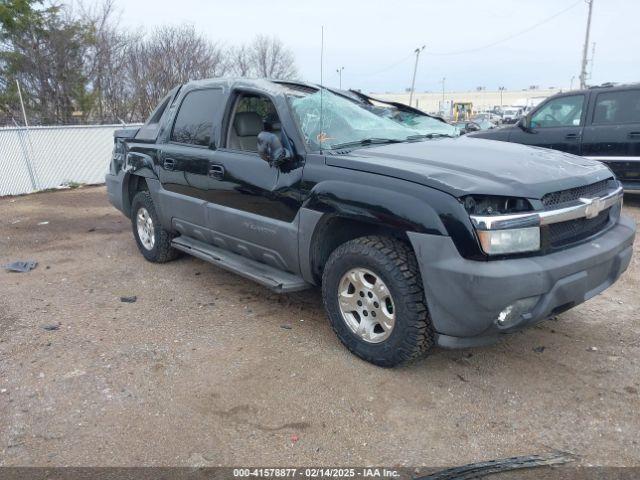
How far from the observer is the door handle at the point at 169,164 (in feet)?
16.0

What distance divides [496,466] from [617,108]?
283 inches

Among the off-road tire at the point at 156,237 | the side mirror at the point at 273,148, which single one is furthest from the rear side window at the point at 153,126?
the side mirror at the point at 273,148

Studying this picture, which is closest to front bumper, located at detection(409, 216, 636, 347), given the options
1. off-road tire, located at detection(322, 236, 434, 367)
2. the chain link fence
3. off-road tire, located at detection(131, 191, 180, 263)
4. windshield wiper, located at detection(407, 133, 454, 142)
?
off-road tire, located at detection(322, 236, 434, 367)

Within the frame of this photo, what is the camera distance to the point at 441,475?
2.43m

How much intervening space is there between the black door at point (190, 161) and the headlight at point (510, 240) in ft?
8.41

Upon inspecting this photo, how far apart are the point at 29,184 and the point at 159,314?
875cm

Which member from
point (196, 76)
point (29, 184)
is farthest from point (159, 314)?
point (196, 76)

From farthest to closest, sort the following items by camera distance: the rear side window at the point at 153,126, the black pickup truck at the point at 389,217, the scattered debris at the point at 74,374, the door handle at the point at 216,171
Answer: the rear side window at the point at 153,126
the door handle at the point at 216,171
the scattered debris at the point at 74,374
the black pickup truck at the point at 389,217

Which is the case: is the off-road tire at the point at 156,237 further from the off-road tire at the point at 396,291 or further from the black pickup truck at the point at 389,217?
the off-road tire at the point at 396,291

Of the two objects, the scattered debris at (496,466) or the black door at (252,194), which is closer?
the scattered debris at (496,466)

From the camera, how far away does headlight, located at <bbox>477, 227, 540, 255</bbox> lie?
2.72m

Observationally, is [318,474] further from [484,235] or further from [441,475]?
[484,235]

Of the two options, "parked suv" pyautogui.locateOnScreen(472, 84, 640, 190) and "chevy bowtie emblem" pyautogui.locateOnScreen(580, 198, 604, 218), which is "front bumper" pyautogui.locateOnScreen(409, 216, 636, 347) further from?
"parked suv" pyautogui.locateOnScreen(472, 84, 640, 190)

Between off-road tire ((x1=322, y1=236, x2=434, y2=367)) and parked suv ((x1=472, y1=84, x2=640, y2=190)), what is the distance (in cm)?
620
